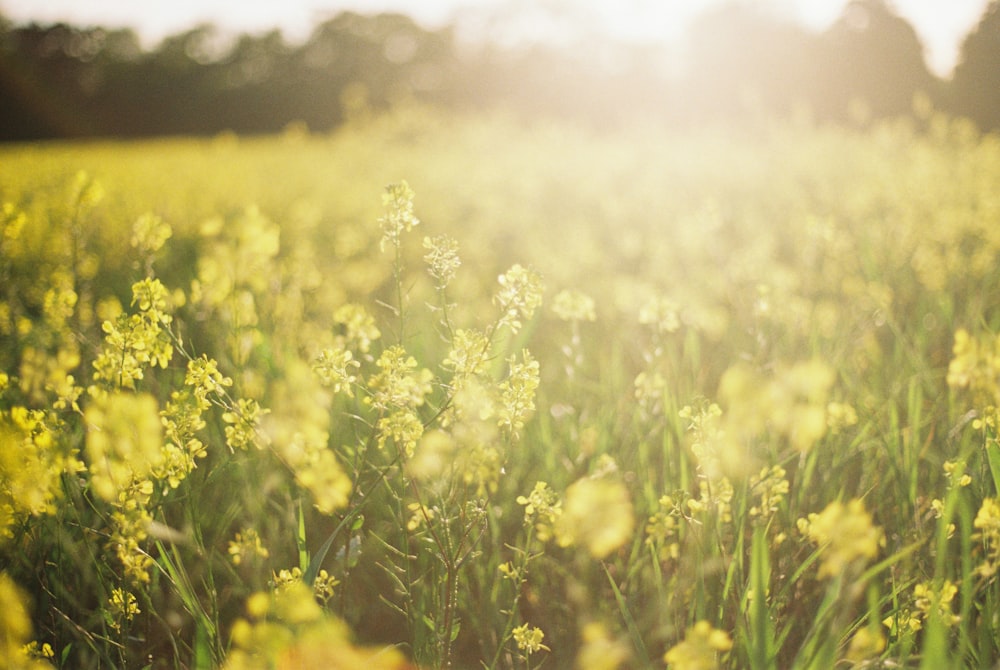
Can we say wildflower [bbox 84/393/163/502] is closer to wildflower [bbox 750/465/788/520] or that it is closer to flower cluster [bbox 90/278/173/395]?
flower cluster [bbox 90/278/173/395]

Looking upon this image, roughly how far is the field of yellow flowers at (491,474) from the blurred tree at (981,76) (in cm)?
102

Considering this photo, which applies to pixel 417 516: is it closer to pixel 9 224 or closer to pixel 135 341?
pixel 135 341

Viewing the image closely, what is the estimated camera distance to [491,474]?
1.57m

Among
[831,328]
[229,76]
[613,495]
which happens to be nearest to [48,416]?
[613,495]

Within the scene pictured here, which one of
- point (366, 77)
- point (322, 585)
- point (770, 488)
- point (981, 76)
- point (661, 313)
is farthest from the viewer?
point (366, 77)

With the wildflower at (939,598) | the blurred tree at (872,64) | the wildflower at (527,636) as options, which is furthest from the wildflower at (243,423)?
the blurred tree at (872,64)

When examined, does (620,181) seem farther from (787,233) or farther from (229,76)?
(229,76)

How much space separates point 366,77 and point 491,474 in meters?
30.8

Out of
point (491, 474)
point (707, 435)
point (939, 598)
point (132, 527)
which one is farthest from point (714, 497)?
point (132, 527)

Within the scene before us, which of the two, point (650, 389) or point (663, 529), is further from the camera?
point (650, 389)

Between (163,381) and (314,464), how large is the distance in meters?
1.06

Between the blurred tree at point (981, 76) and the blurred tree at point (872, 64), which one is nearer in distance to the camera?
the blurred tree at point (981, 76)

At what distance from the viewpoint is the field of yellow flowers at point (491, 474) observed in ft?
4.00

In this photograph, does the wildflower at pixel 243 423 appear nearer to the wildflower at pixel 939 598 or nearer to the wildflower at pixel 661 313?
the wildflower at pixel 661 313
